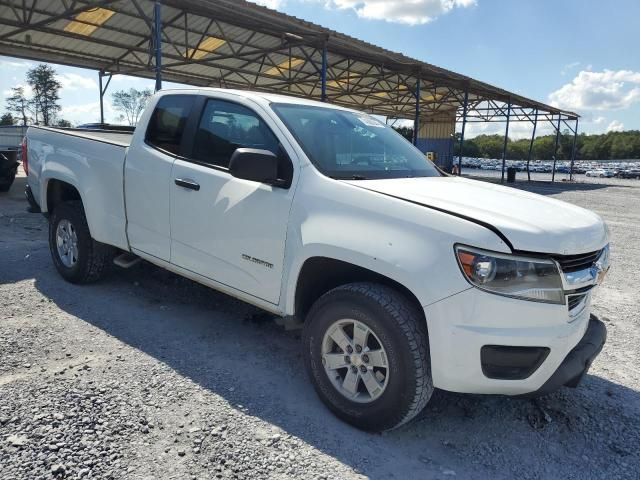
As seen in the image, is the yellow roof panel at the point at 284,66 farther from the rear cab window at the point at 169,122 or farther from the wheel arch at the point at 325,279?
the wheel arch at the point at 325,279

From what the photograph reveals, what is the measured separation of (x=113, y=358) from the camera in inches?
136

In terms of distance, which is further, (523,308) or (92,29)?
(92,29)

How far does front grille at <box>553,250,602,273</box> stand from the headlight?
14 cm

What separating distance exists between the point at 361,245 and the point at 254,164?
845mm

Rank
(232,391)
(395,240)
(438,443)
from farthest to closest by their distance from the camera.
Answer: (232,391) < (438,443) < (395,240)

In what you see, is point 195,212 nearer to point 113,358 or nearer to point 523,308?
point 113,358

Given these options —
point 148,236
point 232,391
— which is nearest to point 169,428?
point 232,391

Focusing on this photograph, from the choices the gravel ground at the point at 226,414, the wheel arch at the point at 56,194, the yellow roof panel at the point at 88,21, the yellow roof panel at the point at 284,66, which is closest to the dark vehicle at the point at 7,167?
the yellow roof panel at the point at 88,21

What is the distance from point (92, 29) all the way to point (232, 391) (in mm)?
15147

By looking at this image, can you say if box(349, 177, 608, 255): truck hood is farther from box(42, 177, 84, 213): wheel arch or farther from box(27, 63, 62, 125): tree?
box(27, 63, 62, 125): tree

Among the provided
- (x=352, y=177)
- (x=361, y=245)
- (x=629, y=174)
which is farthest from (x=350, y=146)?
(x=629, y=174)

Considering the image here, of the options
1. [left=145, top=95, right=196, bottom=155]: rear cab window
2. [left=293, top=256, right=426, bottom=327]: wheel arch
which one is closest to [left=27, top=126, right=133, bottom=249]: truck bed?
[left=145, top=95, right=196, bottom=155]: rear cab window

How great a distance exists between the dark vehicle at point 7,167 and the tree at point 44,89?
72.9 metres

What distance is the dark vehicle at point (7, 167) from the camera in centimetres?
1069
